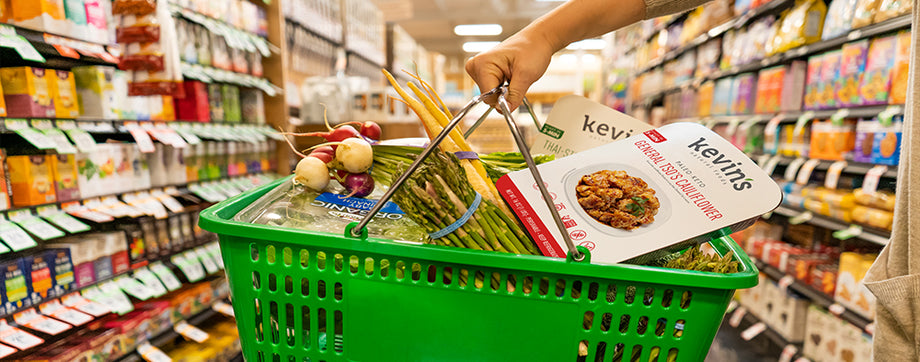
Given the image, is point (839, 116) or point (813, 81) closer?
point (839, 116)

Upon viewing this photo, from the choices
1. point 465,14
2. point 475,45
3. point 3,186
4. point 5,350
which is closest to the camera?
point 5,350

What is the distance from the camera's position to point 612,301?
2.03ft

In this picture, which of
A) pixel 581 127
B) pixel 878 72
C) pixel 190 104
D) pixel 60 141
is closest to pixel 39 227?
pixel 60 141

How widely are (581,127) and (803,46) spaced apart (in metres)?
2.68

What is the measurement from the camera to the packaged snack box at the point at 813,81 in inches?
110

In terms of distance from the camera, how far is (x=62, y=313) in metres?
1.90

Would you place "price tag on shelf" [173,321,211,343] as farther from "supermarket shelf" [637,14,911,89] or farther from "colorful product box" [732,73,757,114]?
"colorful product box" [732,73,757,114]

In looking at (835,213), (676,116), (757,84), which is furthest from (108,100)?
(676,116)

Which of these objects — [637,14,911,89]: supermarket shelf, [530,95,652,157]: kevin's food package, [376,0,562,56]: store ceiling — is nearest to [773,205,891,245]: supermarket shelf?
[637,14,911,89]: supermarket shelf

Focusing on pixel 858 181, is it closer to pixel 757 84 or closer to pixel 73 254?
pixel 757 84

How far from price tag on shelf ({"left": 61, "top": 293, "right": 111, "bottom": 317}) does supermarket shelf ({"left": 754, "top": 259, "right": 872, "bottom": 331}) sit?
3.47 metres

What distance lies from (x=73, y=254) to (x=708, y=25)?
4.52 m

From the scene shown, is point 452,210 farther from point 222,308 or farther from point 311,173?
point 222,308

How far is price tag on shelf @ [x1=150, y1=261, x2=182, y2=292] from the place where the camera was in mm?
2396
